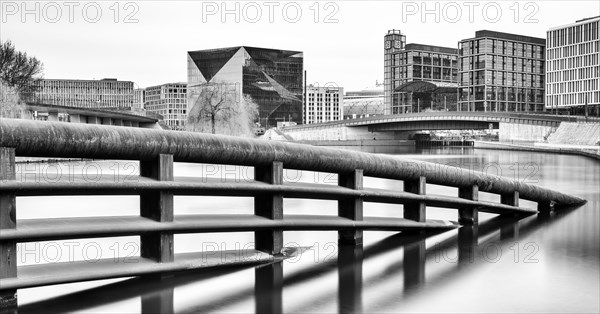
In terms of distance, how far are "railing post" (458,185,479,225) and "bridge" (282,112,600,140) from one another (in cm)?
10211

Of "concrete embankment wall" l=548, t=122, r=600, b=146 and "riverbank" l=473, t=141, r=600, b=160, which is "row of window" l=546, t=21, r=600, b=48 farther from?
"concrete embankment wall" l=548, t=122, r=600, b=146

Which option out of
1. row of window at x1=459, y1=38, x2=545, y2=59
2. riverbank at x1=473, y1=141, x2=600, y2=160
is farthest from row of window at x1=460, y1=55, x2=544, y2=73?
riverbank at x1=473, y1=141, x2=600, y2=160

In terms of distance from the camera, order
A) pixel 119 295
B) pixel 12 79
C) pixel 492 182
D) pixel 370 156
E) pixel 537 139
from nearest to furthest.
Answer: pixel 119 295 < pixel 370 156 < pixel 492 182 < pixel 12 79 < pixel 537 139

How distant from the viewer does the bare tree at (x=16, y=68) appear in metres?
81.1

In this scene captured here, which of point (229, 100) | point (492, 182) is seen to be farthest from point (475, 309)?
point (229, 100)

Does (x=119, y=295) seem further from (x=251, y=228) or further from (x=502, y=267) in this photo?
(x=502, y=267)

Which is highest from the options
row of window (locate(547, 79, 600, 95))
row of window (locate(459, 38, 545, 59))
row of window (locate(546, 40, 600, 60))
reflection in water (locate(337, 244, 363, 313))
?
row of window (locate(459, 38, 545, 59))

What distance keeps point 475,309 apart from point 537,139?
109635 millimetres

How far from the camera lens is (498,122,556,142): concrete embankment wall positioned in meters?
110

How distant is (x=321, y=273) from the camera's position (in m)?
7.02

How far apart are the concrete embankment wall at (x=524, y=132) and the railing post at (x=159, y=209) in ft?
354

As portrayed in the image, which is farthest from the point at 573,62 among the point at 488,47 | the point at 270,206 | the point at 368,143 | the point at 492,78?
the point at 270,206

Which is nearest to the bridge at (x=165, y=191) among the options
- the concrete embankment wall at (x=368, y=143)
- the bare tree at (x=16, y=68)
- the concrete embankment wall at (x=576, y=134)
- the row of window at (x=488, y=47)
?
the bare tree at (x=16, y=68)

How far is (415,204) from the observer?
9.71 metres
